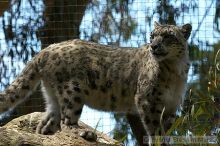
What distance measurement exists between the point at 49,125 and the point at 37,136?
3.17 ft

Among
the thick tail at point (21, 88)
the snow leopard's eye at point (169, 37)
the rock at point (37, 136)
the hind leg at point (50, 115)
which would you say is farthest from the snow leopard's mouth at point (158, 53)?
the thick tail at point (21, 88)

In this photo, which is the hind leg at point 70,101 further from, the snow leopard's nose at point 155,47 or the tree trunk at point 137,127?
the tree trunk at point 137,127

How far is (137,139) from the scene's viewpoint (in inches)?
293

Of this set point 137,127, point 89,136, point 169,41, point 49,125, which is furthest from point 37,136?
point 137,127

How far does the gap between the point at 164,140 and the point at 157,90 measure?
172cm

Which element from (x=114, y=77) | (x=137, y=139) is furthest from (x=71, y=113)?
(x=137, y=139)

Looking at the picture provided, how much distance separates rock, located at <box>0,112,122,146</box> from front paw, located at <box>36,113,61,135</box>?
16 centimetres

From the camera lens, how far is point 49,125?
6680 millimetres

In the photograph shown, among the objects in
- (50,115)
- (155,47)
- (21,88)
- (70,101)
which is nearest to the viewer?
(155,47)

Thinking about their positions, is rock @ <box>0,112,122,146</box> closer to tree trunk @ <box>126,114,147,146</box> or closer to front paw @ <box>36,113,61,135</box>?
front paw @ <box>36,113,61,135</box>

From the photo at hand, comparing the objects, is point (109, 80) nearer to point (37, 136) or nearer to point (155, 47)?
point (155, 47)

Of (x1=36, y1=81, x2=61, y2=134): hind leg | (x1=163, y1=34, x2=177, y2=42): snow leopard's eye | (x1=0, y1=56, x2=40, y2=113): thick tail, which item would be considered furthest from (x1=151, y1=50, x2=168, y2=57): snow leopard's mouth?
(x1=0, y1=56, x2=40, y2=113): thick tail

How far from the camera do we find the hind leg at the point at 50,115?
668 cm

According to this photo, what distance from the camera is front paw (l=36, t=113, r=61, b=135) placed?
→ 262 inches
